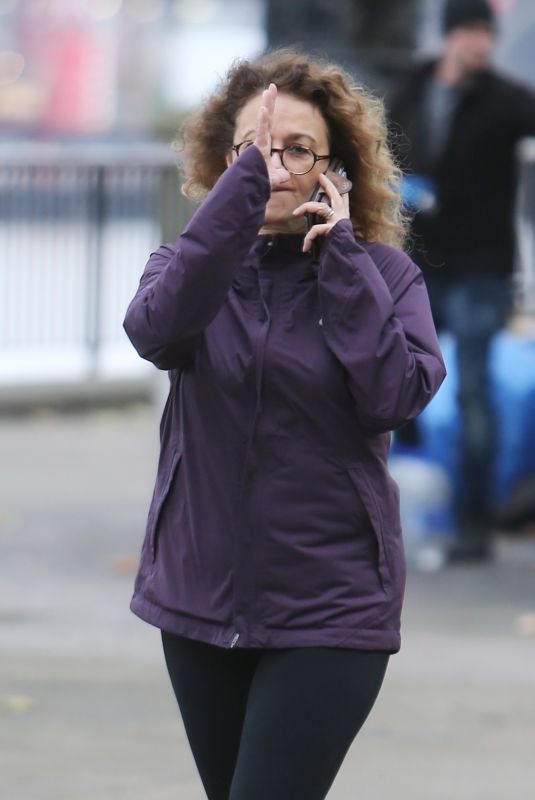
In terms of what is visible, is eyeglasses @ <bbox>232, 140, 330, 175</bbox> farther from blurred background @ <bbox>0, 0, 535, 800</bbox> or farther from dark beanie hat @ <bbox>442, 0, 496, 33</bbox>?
dark beanie hat @ <bbox>442, 0, 496, 33</bbox>

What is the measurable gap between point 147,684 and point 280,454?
264 centimetres

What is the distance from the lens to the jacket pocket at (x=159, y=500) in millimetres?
2736

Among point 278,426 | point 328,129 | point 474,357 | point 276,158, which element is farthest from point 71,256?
point 278,426

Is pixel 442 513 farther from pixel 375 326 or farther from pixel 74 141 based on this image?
pixel 74 141

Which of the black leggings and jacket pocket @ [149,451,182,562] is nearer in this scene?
the black leggings

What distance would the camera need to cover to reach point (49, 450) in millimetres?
9289

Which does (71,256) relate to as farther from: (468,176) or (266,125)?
(266,125)

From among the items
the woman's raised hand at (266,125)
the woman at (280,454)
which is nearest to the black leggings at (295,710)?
the woman at (280,454)

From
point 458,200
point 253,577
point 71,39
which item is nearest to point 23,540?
point 458,200

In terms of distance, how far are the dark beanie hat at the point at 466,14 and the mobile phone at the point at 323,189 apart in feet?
11.5

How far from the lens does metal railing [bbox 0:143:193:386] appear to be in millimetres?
10539

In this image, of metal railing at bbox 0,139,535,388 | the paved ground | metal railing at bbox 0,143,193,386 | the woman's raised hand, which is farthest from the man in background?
metal railing at bbox 0,143,193,386

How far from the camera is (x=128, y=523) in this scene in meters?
7.49

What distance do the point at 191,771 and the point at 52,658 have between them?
1117 millimetres
